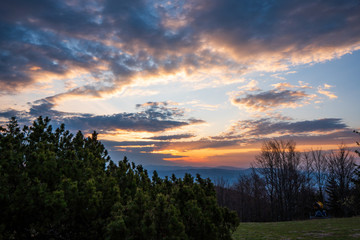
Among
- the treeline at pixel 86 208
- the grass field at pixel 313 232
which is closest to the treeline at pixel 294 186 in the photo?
the grass field at pixel 313 232

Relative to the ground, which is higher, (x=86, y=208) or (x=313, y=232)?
(x=86, y=208)

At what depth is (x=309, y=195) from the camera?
160 feet

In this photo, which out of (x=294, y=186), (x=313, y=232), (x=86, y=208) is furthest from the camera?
(x=294, y=186)

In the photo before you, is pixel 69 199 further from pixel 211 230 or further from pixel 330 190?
pixel 330 190

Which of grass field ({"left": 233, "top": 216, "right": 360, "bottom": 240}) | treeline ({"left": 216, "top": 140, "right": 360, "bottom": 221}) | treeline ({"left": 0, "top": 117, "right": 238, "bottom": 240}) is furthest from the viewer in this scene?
treeline ({"left": 216, "top": 140, "right": 360, "bottom": 221})

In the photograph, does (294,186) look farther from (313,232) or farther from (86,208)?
(86,208)

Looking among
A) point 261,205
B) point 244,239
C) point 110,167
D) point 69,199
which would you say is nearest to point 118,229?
point 69,199

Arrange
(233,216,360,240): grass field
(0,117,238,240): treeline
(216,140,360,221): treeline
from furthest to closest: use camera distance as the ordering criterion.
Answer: (216,140,360,221): treeline, (233,216,360,240): grass field, (0,117,238,240): treeline

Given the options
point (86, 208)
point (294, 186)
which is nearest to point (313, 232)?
point (86, 208)

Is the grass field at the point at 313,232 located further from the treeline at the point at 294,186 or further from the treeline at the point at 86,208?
the treeline at the point at 294,186

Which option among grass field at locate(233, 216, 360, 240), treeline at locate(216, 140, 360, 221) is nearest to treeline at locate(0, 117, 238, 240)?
grass field at locate(233, 216, 360, 240)

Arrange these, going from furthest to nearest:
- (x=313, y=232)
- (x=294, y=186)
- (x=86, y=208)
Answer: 1. (x=294, y=186)
2. (x=313, y=232)
3. (x=86, y=208)

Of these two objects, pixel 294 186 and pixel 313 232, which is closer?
pixel 313 232

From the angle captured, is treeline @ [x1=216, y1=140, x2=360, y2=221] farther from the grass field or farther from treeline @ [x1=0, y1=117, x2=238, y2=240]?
treeline @ [x1=0, y1=117, x2=238, y2=240]
